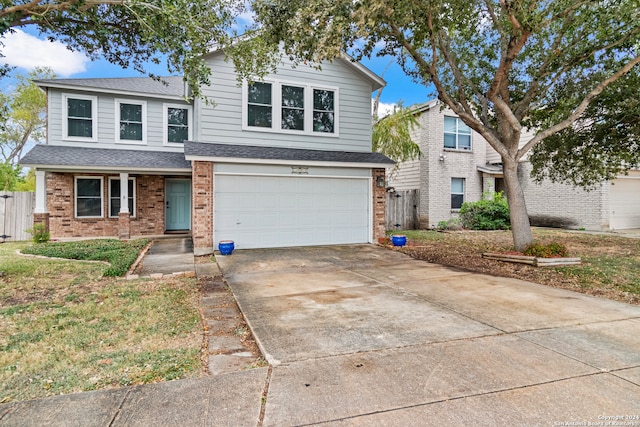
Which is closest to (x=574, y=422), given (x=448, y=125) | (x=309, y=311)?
(x=309, y=311)

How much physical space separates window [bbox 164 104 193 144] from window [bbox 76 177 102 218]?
9.65 feet

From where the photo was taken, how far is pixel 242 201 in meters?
10.1

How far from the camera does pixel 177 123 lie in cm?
1402

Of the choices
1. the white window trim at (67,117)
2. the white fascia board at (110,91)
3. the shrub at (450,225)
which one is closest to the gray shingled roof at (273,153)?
the white fascia board at (110,91)

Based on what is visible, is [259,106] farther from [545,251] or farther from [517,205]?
[545,251]

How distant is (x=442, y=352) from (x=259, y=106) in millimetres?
9044

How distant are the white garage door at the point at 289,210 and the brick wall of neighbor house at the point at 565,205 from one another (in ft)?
31.5

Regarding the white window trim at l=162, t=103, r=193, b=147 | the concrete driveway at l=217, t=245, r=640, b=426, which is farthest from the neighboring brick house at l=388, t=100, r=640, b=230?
the concrete driveway at l=217, t=245, r=640, b=426

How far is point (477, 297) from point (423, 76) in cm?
660

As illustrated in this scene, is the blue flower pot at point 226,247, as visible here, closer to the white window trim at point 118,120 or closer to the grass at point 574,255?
the grass at point 574,255

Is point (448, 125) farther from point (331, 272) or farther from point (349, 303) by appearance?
point (349, 303)

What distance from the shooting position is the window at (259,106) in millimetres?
10633

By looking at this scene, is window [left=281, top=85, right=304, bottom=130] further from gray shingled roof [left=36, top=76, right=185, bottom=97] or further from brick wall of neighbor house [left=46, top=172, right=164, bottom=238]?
brick wall of neighbor house [left=46, top=172, right=164, bottom=238]

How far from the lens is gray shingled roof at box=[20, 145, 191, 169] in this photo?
1121 cm
